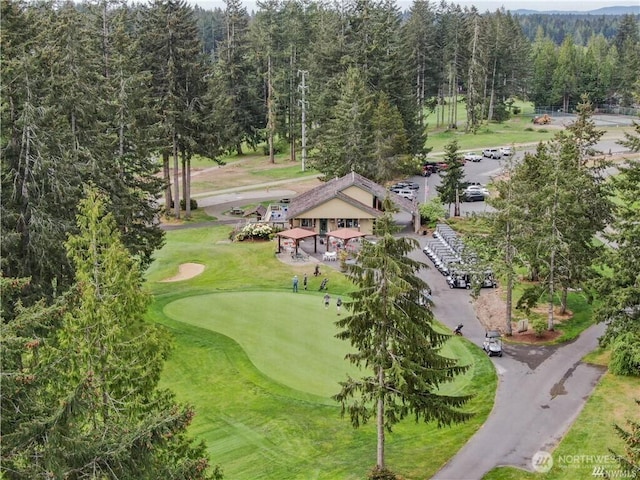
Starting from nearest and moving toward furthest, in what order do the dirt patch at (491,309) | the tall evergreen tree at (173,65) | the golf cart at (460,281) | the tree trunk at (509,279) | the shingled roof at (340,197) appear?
the tree trunk at (509,279) < the dirt patch at (491,309) < the golf cart at (460,281) < the shingled roof at (340,197) < the tall evergreen tree at (173,65)

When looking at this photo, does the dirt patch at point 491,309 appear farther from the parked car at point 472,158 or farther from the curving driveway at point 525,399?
the parked car at point 472,158

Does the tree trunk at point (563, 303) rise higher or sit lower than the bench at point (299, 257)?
lower

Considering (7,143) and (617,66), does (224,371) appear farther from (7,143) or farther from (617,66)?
(617,66)

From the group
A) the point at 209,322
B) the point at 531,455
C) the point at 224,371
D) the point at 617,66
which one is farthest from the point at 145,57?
the point at 617,66

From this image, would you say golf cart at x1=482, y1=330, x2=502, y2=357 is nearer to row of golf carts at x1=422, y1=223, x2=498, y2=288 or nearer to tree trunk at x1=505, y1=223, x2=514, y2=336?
tree trunk at x1=505, y1=223, x2=514, y2=336

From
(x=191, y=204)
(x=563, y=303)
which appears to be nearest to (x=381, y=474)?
(x=563, y=303)

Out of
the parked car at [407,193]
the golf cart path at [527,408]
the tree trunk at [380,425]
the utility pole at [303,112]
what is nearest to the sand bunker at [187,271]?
the golf cart path at [527,408]

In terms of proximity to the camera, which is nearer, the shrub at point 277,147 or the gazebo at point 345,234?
the gazebo at point 345,234
